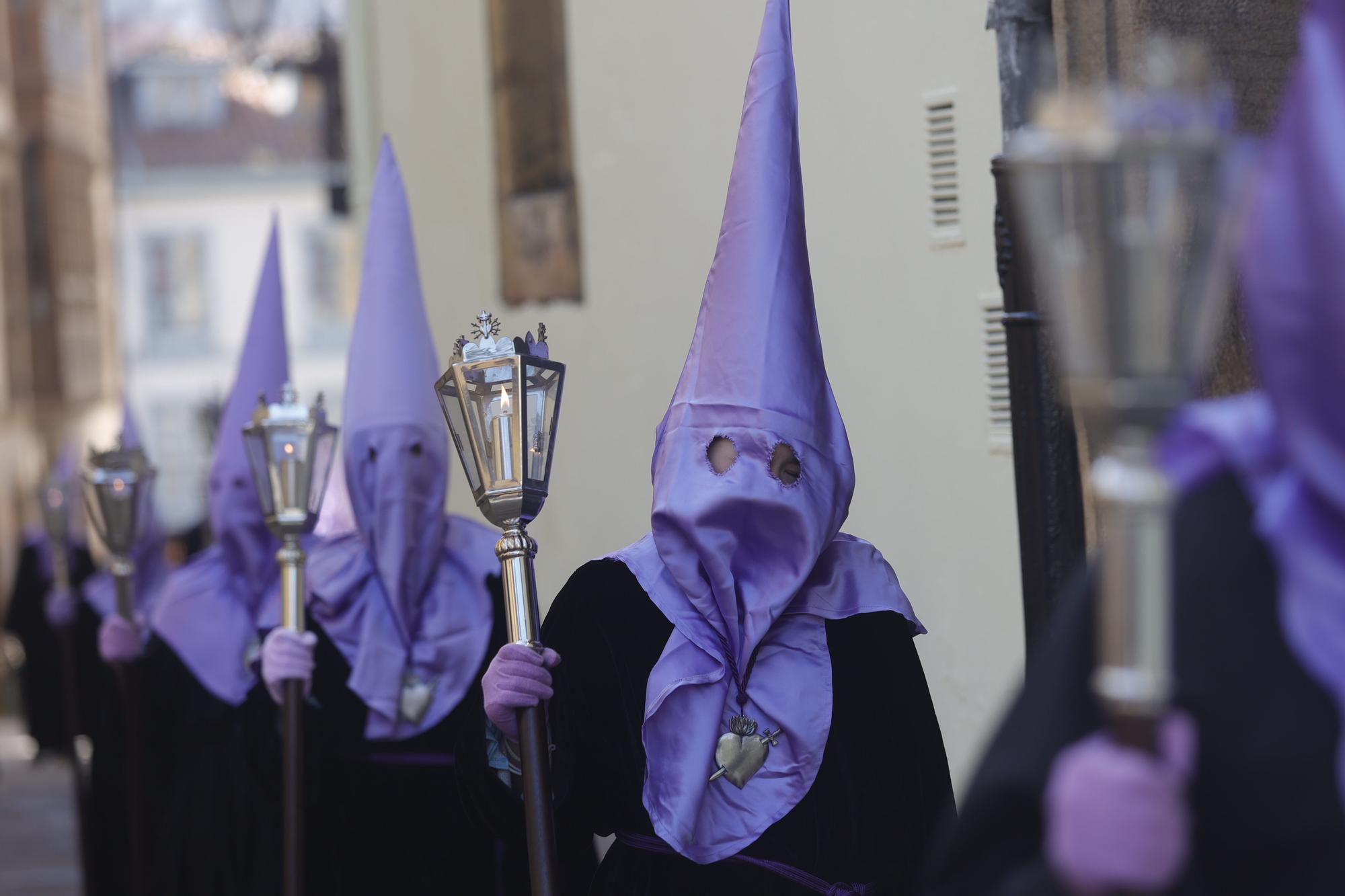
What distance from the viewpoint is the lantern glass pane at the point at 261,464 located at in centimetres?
424

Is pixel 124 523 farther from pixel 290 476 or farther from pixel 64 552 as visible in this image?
pixel 64 552

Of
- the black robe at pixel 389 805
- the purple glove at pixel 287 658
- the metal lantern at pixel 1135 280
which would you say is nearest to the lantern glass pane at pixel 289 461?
the purple glove at pixel 287 658

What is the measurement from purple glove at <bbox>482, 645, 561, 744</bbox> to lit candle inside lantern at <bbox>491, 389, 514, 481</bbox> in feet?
1.01

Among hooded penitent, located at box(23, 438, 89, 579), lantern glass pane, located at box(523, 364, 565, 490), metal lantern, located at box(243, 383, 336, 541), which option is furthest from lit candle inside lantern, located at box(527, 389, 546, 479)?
hooded penitent, located at box(23, 438, 89, 579)

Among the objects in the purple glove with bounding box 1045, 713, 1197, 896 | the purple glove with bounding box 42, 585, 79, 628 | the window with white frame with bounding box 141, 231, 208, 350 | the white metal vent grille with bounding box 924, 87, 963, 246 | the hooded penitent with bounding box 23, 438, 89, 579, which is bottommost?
the purple glove with bounding box 42, 585, 79, 628

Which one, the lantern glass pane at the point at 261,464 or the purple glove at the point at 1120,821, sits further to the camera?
the lantern glass pane at the point at 261,464

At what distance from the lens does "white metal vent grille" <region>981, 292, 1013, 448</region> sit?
15.8ft

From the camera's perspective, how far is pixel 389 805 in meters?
4.63

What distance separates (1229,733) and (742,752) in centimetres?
157

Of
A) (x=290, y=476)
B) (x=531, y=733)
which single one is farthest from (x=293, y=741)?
(x=531, y=733)

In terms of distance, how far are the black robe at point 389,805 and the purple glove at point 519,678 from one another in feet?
4.61

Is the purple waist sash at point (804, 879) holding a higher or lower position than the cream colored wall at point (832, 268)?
lower

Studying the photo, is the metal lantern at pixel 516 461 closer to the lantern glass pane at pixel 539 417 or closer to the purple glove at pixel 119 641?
the lantern glass pane at pixel 539 417

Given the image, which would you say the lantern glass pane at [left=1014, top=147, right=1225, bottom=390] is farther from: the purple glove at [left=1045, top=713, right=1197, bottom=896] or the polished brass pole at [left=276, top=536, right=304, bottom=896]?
the polished brass pole at [left=276, top=536, right=304, bottom=896]
